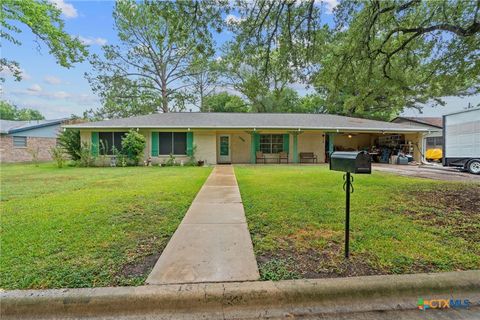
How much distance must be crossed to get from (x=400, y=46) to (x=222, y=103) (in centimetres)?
2382

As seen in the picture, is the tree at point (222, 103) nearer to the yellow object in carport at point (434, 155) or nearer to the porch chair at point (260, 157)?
the porch chair at point (260, 157)

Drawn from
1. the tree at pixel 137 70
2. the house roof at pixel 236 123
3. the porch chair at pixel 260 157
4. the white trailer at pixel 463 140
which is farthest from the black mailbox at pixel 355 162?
the tree at pixel 137 70

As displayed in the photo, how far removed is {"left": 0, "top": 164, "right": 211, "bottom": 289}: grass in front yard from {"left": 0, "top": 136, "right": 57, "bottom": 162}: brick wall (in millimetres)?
18350

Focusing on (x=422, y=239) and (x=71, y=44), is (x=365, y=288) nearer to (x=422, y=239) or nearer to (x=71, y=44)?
(x=422, y=239)

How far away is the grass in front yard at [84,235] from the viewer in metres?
2.43

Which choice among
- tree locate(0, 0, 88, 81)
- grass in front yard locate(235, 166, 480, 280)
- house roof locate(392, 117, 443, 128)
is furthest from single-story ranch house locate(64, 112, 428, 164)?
grass in front yard locate(235, 166, 480, 280)

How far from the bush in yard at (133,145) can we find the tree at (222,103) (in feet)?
52.6

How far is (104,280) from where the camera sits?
2.34 metres

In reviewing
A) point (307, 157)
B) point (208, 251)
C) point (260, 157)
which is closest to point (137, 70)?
point (260, 157)

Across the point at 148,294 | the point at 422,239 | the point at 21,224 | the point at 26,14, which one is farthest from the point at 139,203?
the point at 26,14

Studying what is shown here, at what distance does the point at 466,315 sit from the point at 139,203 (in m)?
5.17

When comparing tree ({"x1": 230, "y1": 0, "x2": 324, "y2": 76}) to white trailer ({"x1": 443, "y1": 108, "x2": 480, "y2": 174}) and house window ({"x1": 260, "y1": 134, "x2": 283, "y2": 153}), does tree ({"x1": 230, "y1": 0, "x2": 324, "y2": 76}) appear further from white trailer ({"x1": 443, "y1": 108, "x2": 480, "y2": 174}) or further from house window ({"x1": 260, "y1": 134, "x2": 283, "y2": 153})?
house window ({"x1": 260, "y1": 134, "x2": 283, "y2": 153})

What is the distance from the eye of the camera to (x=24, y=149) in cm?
2080

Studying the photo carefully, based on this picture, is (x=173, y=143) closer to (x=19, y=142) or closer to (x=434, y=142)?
(x=19, y=142)
